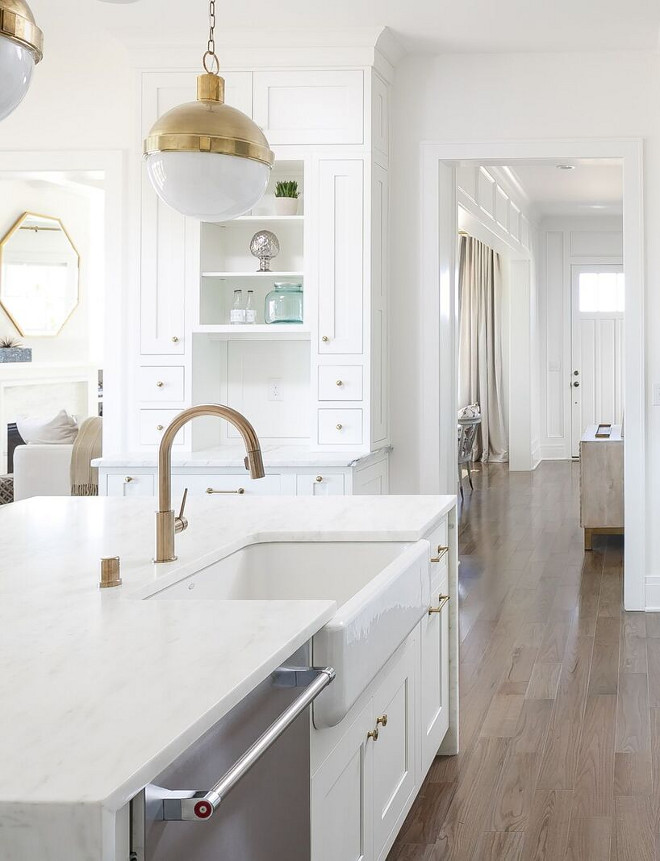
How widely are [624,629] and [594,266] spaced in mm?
8467

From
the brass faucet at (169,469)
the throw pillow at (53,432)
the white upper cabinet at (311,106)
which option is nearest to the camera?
the brass faucet at (169,469)

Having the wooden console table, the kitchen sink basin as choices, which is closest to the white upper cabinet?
the kitchen sink basin

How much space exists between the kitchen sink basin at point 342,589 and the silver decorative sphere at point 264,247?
269cm

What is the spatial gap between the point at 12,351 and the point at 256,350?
Answer: 4.77 meters

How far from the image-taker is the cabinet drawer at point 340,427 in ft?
16.0

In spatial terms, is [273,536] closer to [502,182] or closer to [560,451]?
[502,182]

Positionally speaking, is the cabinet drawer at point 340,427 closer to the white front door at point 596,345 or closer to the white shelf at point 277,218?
the white shelf at point 277,218

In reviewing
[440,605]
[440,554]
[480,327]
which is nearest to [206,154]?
[440,554]

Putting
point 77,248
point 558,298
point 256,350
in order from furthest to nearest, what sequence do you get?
point 558,298, point 77,248, point 256,350

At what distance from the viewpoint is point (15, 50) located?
159cm

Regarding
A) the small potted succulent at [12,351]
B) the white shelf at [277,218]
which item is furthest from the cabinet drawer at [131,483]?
the small potted succulent at [12,351]

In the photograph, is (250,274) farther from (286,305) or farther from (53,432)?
(53,432)

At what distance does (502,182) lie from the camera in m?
9.02

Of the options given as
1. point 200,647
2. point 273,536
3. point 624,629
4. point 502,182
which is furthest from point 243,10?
point 502,182
